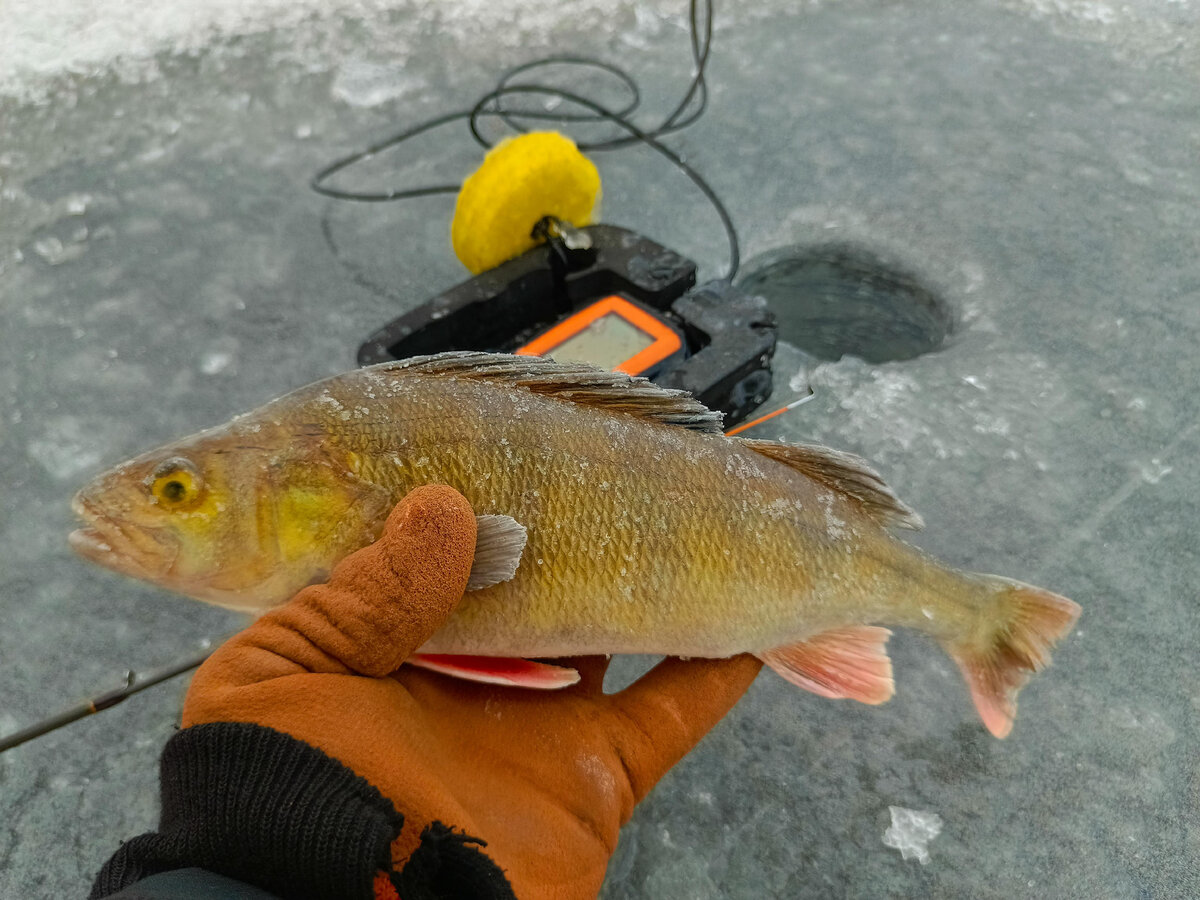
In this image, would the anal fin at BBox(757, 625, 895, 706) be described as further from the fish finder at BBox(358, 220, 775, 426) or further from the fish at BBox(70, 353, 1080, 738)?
the fish finder at BBox(358, 220, 775, 426)

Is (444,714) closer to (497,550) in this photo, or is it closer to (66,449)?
(497,550)

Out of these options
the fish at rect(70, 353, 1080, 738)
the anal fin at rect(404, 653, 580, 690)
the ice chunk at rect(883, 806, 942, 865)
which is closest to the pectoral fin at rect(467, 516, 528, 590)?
the fish at rect(70, 353, 1080, 738)

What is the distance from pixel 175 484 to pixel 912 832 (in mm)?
1419

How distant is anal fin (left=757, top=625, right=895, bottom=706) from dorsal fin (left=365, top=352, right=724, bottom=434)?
446 millimetres

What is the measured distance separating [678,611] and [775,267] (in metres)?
Answer: 1.59

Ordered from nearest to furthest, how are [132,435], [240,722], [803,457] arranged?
[240,722], [803,457], [132,435]

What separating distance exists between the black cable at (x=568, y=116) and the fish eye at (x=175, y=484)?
1858 millimetres

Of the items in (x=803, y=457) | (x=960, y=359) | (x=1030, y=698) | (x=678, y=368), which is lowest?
(x=1030, y=698)

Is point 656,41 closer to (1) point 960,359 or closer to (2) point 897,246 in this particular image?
(2) point 897,246

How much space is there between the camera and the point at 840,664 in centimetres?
141

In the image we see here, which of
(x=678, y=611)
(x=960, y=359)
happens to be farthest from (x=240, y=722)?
(x=960, y=359)

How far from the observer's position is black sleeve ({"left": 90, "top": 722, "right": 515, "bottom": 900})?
35.2 inches

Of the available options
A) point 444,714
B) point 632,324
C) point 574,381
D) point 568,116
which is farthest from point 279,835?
point 568,116

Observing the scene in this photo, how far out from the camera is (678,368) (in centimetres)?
185
